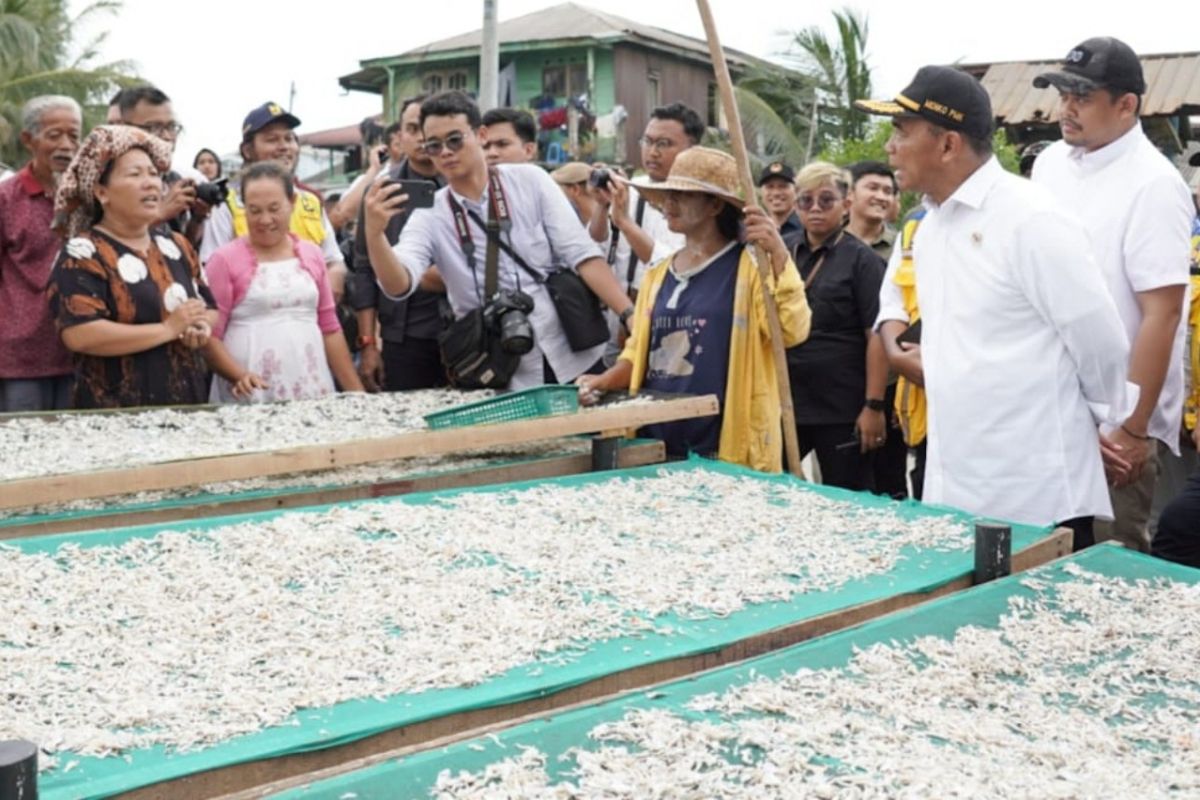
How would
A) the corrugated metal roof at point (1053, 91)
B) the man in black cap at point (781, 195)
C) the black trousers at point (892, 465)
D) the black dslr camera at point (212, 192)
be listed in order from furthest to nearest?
the corrugated metal roof at point (1053, 91), the man in black cap at point (781, 195), the black dslr camera at point (212, 192), the black trousers at point (892, 465)

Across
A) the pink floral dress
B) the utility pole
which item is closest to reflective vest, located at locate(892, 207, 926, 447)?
the pink floral dress

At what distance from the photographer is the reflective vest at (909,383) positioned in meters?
3.75

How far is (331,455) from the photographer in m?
2.80

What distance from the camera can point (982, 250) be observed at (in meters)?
2.61

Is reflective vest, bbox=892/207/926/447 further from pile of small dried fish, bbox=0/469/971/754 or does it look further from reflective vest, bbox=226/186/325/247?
reflective vest, bbox=226/186/325/247

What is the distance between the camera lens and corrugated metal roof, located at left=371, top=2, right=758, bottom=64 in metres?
22.9

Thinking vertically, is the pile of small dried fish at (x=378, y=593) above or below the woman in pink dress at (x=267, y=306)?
below

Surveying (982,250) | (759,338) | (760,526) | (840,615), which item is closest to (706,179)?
(759,338)

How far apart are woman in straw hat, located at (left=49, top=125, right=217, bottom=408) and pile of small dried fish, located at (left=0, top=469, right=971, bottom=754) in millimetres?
1272

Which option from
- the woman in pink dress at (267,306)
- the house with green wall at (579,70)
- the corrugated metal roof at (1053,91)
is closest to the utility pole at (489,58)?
the corrugated metal roof at (1053,91)

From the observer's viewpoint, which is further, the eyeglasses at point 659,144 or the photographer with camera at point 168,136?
the eyeglasses at point 659,144

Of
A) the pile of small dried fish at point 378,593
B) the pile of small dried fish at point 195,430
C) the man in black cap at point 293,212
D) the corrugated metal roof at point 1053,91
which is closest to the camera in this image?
the pile of small dried fish at point 378,593

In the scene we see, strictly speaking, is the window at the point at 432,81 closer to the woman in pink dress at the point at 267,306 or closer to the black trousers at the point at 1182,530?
the woman in pink dress at the point at 267,306

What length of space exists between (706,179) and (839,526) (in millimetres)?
1110
